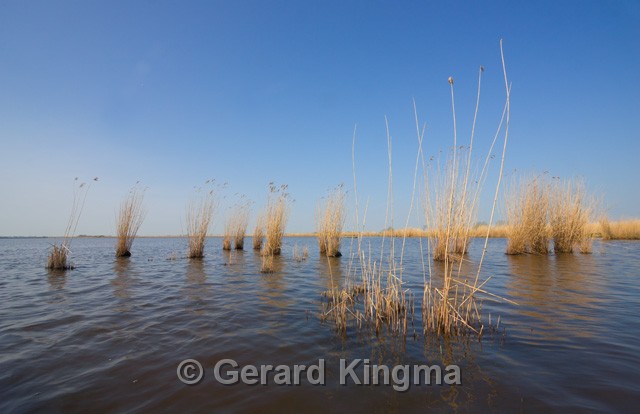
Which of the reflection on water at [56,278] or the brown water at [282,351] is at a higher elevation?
the brown water at [282,351]

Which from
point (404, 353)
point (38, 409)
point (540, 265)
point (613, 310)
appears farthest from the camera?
point (540, 265)

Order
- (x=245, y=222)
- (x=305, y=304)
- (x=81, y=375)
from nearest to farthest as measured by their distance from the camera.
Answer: (x=81, y=375) < (x=305, y=304) < (x=245, y=222)

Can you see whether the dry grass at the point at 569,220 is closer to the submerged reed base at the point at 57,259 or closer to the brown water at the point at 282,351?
the brown water at the point at 282,351

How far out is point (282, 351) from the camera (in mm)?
2875

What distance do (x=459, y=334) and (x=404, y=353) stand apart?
0.90 m

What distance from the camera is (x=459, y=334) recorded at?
3271 mm

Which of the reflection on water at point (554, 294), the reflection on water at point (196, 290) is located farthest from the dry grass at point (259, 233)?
the reflection on water at point (554, 294)

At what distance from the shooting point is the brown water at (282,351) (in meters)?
2.02

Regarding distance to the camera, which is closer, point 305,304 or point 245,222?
point 305,304

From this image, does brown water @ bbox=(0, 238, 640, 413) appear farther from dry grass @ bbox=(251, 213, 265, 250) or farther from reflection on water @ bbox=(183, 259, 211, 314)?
dry grass @ bbox=(251, 213, 265, 250)

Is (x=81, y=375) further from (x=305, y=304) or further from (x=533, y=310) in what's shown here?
(x=533, y=310)

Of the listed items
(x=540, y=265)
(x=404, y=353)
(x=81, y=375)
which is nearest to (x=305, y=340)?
(x=404, y=353)

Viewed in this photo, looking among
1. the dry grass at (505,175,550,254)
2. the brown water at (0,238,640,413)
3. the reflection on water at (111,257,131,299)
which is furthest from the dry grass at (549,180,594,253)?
the reflection on water at (111,257,131,299)

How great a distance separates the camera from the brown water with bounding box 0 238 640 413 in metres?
2.02
